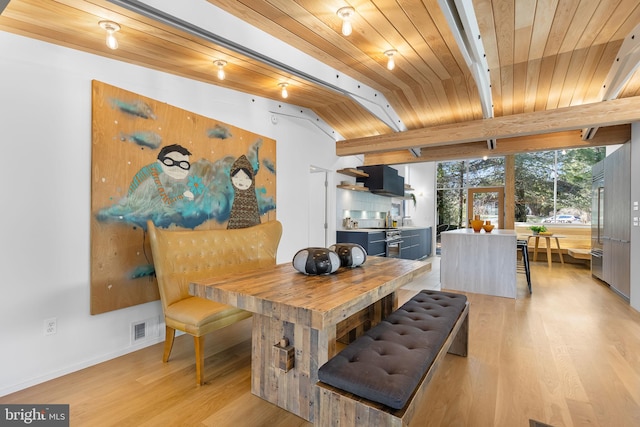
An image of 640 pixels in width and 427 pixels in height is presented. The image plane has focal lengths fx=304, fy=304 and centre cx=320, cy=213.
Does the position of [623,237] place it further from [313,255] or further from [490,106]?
[313,255]

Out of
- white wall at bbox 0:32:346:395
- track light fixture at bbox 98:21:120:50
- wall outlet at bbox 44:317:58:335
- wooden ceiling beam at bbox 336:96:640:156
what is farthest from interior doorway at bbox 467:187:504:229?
wall outlet at bbox 44:317:58:335

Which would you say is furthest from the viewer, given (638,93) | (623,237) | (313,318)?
(623,237)

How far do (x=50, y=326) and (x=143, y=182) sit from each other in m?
1.26

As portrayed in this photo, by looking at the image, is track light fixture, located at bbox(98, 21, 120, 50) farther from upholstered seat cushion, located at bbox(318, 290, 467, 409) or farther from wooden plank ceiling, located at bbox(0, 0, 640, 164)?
upholstered seat cushion, located at bbox(318, 290, 467, 409)

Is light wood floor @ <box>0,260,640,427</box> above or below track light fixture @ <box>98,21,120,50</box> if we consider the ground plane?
below

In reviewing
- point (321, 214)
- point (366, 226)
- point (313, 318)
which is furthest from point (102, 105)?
point (366, 226)

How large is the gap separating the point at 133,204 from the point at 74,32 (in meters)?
1.30

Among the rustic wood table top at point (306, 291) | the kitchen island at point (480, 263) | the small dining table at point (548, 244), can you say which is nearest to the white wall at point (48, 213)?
the rustic wood table top at point (306, 291)

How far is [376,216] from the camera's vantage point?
7.72 meters

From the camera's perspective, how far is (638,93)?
3.69m

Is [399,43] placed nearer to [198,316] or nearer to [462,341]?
[462,341]

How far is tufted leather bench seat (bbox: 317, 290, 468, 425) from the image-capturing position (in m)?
1.23

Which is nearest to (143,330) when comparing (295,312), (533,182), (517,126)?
(295,312)

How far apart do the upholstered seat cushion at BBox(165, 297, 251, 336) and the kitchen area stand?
3537 millimetres
